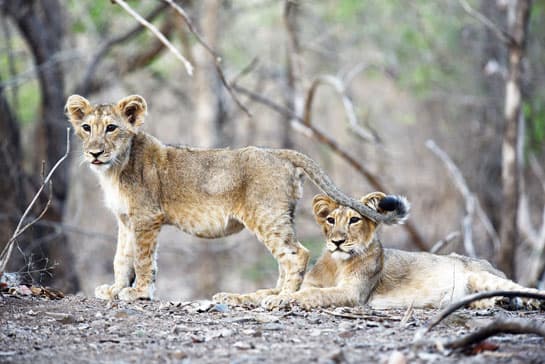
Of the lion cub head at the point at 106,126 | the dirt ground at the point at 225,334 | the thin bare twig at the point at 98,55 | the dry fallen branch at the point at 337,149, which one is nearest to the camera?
the dirt ground at the point at 225,334

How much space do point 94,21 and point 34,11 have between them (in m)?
2.79

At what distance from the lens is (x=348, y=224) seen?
7324 millimetres

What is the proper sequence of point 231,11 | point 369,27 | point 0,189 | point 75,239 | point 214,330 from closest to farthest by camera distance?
point 214,330 → point 0,189 → point 75,239 → point 231,11 → point 369,27

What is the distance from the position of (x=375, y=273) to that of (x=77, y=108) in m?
2.95

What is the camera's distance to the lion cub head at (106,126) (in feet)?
23.6

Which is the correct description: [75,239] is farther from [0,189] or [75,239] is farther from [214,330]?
[214,330]

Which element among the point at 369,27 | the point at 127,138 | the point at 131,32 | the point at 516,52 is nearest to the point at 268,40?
the point at 369,27

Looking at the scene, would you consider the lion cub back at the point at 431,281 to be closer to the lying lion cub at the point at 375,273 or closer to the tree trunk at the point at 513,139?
the lying lion cub at the point at 375,273

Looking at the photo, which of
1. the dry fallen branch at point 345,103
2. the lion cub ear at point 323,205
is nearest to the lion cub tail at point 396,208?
the lion cub ear at point 323,205

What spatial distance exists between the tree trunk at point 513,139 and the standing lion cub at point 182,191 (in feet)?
19.7

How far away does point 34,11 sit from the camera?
13.7 m

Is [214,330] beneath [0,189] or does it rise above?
beneath

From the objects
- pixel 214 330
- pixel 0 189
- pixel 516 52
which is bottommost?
pixel 214 330

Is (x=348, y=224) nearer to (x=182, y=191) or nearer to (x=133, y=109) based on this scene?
(x=182, y=191)
